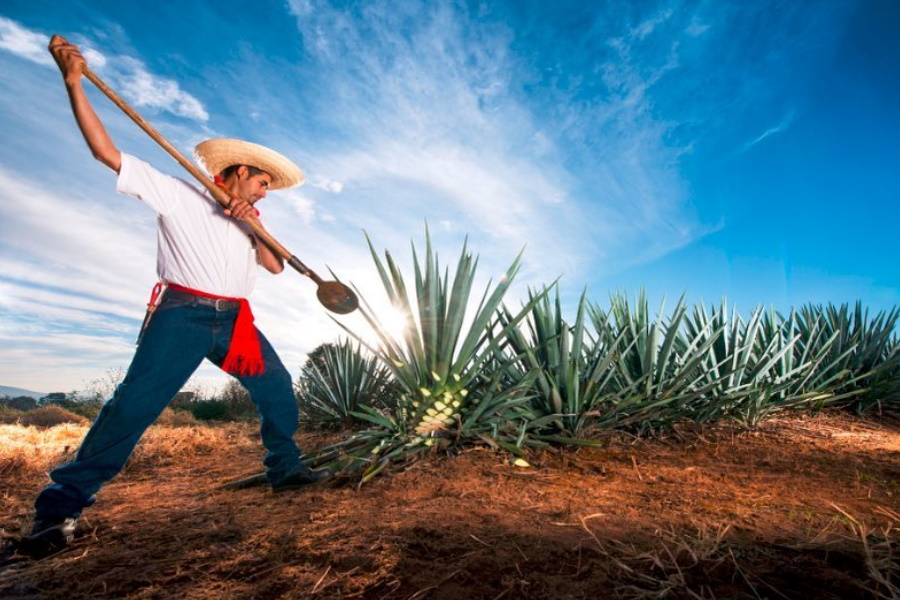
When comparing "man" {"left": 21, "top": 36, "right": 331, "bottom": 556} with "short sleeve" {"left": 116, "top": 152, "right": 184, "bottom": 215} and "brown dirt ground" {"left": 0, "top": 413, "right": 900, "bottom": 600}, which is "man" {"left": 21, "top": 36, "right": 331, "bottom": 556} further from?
"brown dirt ground" {"left": 0, "top": 413, "right": 900, "bottom": 600}

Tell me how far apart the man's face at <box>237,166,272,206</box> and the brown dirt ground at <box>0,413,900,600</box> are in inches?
70.7

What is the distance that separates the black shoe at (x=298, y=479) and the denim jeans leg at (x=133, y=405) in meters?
0.80

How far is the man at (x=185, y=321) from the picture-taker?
2535 millimetres

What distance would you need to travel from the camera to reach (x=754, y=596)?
1.42m

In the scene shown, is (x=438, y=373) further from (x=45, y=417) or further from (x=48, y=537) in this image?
(x=45, y=417)

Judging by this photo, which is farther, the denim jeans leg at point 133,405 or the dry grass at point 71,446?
the dry grass at point 71,446

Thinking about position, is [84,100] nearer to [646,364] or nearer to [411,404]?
[411,404]

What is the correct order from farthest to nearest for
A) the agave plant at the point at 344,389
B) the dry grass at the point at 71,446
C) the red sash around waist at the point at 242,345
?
the agave plant at the point at 344,389 < the dry grass at the point at 71,446 < the red sash around waist at the point at 242,345

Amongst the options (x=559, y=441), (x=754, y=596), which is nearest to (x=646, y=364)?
(x=559, y=441)

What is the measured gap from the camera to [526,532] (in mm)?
1969

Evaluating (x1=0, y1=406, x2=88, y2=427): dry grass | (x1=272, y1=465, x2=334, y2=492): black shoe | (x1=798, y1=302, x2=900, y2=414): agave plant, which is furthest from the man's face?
(x1=0, y1=406, x2=88, y2=427): dry grass

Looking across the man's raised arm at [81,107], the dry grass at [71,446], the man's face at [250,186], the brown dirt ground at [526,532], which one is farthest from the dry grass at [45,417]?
the man's raised arm at [81,107]

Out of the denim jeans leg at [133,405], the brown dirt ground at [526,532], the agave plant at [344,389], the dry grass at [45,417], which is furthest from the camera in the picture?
the dry grass at [45,417]

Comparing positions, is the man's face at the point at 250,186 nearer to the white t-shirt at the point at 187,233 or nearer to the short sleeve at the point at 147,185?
the white t-shirt at the point at 187,233
